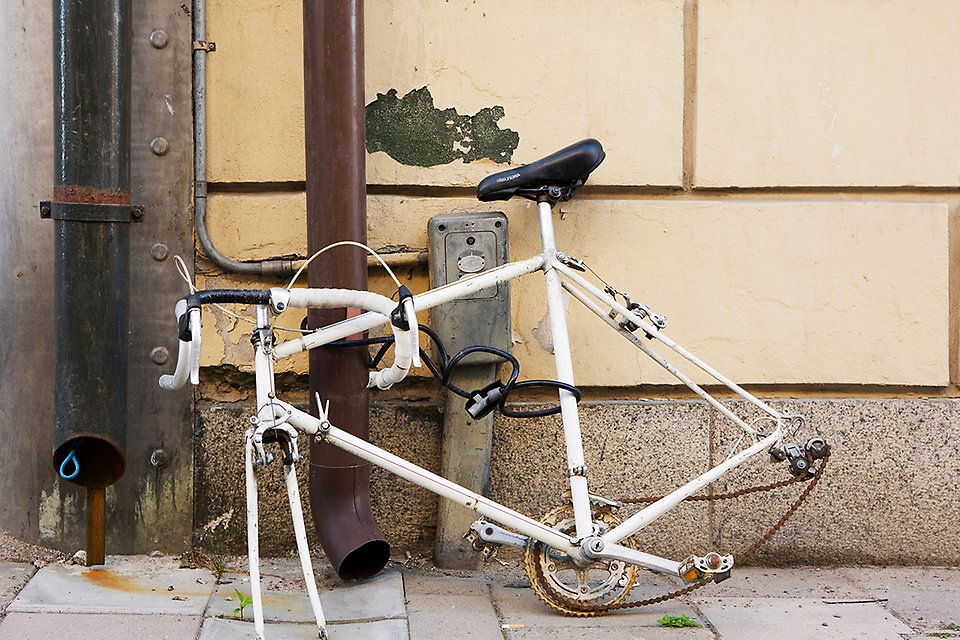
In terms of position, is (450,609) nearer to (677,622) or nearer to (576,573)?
(576,573)

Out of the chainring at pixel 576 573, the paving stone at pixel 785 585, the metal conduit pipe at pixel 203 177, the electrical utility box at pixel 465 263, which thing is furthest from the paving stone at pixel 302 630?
the metal conduit pipe at pixel 203 177

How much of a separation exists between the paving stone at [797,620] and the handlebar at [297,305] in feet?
4.38

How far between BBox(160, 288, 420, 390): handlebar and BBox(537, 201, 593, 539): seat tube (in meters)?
0.61

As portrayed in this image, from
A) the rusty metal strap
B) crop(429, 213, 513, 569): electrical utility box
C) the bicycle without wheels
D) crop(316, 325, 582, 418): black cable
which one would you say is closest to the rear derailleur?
the bicycle without wheels

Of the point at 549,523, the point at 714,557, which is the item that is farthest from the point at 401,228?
the point at 714,557

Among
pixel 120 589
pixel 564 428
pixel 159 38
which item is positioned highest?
pixel 159 38

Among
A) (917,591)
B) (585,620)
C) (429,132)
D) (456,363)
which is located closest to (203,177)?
(429,132)

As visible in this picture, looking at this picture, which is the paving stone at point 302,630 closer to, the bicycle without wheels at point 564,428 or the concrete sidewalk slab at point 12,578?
the bicycle without wheels at point 564,428

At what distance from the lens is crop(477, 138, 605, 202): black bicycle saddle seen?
320 centimetres

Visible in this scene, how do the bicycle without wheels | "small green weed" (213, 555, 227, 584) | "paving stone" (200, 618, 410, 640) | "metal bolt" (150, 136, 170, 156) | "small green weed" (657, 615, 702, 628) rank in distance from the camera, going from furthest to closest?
"metal bolt" (150, 136, 170, 156)
"small green weed" (213, 555, 227, 584)
"small green weed" (657, 615, 702, 628)
"paving stone" (200, 618, 410, 640)
the bicycle without wheels

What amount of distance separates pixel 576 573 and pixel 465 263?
3.57ft

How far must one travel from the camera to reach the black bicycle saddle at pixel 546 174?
320cm

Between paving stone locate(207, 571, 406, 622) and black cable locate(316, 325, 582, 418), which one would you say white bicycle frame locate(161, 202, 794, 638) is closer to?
black cable locate(316, 325, 582, 418)

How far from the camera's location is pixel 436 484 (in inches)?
116
